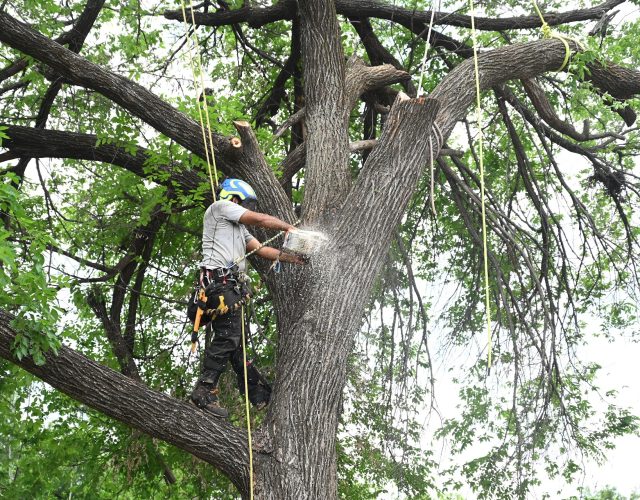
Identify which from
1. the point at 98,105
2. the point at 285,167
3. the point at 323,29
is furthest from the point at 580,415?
the point at 98,105

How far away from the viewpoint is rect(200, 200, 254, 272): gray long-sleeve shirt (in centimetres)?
507

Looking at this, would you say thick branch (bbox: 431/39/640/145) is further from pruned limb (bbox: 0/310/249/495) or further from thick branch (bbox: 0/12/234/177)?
pruned limb (bbox: 0/310/249/495)

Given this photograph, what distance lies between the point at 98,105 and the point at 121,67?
1.15 m

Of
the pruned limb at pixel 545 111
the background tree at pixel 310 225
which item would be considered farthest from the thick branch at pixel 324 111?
the pruned limb at pixel 545 111

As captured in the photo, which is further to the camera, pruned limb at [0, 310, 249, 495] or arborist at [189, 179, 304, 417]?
arborist at [189, 179, 304, 417]

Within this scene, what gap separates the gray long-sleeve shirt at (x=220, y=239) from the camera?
5066 mm

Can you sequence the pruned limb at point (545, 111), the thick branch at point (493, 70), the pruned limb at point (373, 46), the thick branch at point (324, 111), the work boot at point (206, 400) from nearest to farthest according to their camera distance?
the work boot at point (206, 400) → the thick branch at point (324, 111) → the thick branch at point (493, 70) → the pruned limb at point (545, 111) → the pruned limb at point (373, 46)

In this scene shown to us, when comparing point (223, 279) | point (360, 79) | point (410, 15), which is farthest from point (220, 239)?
point (410, 15)

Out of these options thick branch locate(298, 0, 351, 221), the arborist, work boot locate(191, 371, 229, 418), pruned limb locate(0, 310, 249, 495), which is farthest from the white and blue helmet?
pruned limb locate(0, 310, 249, 495)

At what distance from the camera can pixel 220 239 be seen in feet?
16.7

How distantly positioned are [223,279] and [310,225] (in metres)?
0.84

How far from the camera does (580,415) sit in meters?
9.94

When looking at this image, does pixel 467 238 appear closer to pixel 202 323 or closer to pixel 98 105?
pixel 98 105

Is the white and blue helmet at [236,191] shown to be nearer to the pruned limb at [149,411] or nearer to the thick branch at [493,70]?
the pruned limb at [149,411]
